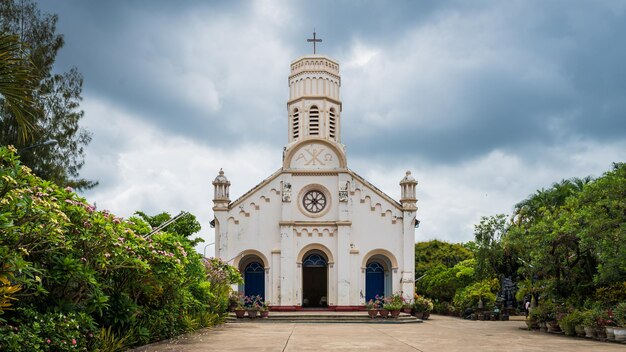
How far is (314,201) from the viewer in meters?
33.6

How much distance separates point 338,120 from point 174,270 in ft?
77.4

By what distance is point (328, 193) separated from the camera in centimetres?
3350

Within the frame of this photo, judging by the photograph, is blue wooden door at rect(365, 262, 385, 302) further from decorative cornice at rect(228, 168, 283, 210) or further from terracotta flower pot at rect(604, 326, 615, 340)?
terracotta flower pot at rect(604, 326, 615, 340)

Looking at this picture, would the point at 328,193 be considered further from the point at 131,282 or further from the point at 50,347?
the point at 50,347

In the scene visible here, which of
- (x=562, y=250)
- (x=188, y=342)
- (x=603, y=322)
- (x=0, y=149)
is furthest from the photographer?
(x=562, y=250)

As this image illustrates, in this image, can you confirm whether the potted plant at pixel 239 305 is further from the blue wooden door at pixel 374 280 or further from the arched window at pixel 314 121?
the arched window at pixel 314 121

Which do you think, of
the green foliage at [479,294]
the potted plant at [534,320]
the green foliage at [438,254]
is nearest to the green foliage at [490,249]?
the green foliage at [479,294]

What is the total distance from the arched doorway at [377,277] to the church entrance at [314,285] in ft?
7.94

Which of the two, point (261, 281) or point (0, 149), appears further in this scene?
point (261, 281)

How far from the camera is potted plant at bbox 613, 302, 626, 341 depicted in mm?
16094

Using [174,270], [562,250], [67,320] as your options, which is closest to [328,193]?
[562,250]

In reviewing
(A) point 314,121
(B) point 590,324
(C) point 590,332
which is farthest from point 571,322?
(A) point 314,121

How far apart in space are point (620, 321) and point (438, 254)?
3458 cm

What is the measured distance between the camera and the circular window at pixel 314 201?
33469 mm
